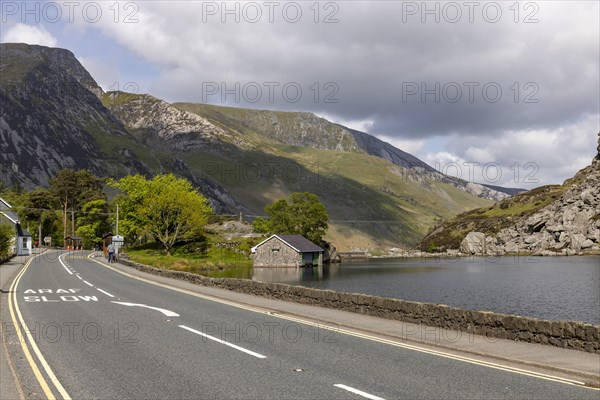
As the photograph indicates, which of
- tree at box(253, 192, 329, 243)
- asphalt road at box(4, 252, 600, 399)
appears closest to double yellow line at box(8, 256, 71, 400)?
asphalt road at box(4, 252, 600, 399)

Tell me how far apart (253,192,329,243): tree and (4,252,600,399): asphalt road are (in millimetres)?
105128

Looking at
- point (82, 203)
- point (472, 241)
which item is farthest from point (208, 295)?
point (472, 241)

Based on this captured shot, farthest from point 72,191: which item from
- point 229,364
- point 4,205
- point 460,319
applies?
point 229,364

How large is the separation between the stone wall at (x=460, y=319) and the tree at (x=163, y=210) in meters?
73.8

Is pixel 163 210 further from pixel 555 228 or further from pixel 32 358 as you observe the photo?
pixel 555 228

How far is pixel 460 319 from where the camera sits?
1864 cm

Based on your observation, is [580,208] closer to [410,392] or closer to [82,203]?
[82,203]

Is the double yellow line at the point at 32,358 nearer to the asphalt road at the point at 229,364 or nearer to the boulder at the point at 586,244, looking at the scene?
the asphalt road at the point at 229,364

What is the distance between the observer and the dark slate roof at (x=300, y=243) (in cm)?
11421

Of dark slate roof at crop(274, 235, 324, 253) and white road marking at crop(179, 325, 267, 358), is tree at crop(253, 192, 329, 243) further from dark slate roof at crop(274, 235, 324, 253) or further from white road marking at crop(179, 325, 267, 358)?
white road marking at crop(179, 325, 267, 358)

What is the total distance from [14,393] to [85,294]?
2172cm

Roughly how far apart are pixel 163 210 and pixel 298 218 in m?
37.8

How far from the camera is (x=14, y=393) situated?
35.8ft

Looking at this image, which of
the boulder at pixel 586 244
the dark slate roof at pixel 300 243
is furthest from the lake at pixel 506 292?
the boulder at pixel 586 244
